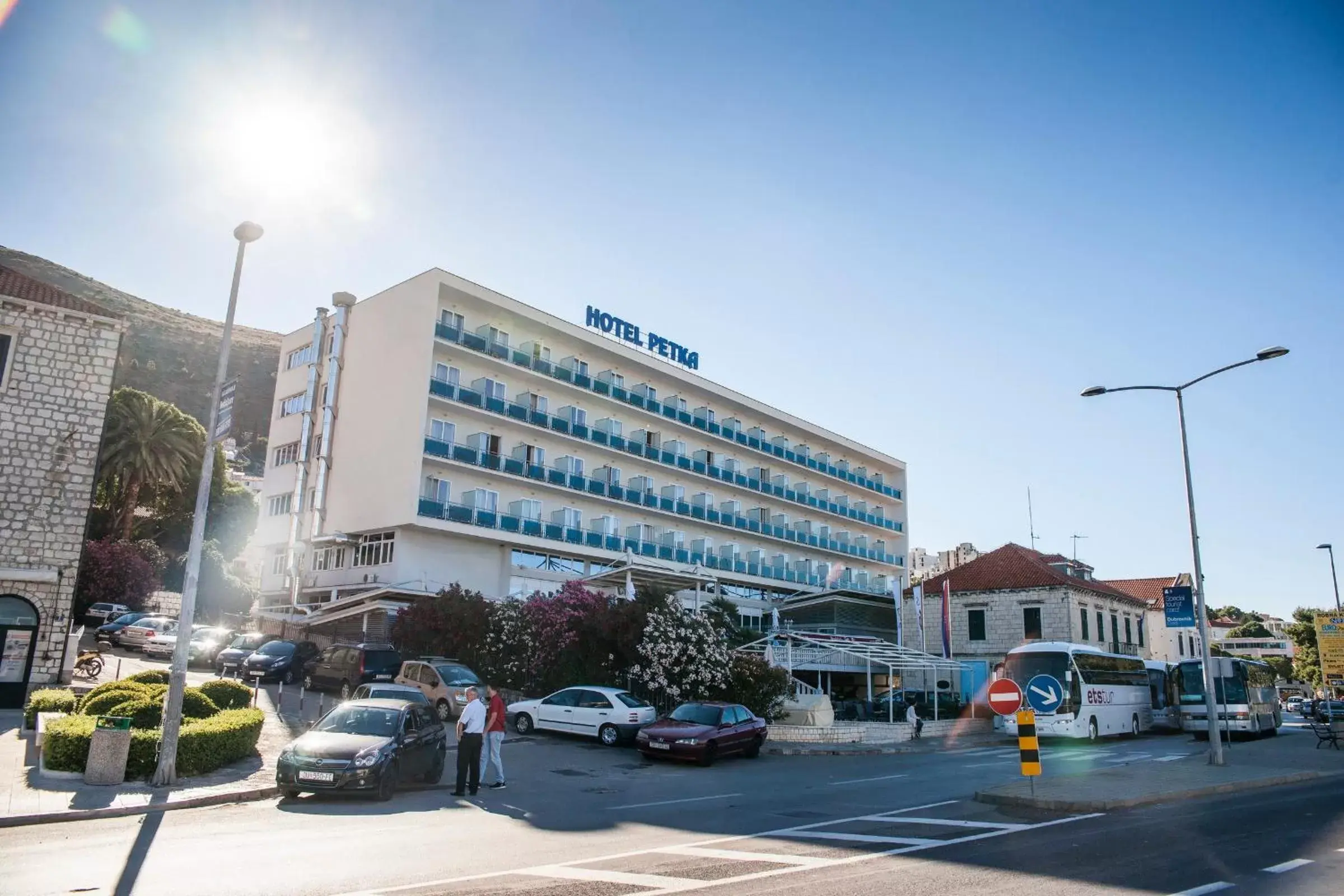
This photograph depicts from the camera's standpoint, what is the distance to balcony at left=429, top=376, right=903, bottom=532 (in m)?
45.1

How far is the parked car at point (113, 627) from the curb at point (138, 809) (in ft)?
93.1

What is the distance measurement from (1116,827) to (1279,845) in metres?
1.86

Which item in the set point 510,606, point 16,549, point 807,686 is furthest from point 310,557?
point 807,686

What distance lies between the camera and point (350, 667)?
2817 centimetres

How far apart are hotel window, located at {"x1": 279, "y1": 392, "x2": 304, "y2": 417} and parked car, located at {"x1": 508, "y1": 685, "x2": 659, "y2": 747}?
3072 cm

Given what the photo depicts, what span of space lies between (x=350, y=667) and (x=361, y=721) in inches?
553

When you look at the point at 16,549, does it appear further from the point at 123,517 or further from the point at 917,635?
the point at 917,635

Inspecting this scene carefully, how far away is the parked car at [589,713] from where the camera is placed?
24.7m

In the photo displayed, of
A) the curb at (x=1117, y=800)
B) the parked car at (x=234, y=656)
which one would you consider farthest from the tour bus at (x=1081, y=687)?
the parked car at (x=234, y=656)

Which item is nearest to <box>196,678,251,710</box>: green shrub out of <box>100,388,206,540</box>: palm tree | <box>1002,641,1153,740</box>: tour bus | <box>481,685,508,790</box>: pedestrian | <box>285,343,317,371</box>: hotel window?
<box>481,685,508,790</box>: pedestrian

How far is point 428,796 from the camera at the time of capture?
15.2 meters

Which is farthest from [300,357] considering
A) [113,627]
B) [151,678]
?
[151,678]

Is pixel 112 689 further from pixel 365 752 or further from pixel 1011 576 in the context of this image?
pixel 1011 576

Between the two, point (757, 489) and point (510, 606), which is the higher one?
point (757, 489)
